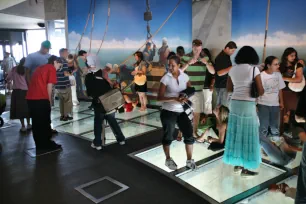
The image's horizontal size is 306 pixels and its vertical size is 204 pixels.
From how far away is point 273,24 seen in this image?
523cm

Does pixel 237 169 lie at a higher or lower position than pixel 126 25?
lower

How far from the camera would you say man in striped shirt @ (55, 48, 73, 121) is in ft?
19.9

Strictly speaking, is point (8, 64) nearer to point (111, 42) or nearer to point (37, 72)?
point (111, 42)

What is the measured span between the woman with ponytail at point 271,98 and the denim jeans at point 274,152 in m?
0.31

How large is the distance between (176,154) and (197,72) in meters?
1.89

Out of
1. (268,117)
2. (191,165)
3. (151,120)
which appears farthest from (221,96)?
(151,120)

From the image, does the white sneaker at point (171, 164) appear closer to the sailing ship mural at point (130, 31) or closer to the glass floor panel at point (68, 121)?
the glass floor panel at point (68, 121)

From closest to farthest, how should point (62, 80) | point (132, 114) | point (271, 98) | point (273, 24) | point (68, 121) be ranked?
point (271, 98) → point (273, 24) → point (62, 80) → point (68, 121) → point (132, 114)

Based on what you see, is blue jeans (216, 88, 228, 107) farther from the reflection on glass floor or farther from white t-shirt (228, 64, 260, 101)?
the reflection on glass floor

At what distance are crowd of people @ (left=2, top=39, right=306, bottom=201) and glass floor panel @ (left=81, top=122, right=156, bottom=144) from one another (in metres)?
0.44

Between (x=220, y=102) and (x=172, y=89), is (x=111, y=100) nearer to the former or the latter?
(x=172, y=89)

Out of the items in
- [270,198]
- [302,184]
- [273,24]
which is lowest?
[270,198]

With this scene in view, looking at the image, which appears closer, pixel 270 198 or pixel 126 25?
pixel 270 198

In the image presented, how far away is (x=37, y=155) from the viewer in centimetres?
436
